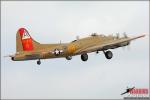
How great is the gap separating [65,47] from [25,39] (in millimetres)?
4838

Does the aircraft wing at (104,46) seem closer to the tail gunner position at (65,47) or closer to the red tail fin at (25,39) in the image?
the tail gunner position at (65,47)

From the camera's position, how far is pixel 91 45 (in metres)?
44.9

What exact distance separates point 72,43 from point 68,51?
186 centimetres

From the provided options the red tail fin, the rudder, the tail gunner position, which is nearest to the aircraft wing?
the tail gunner position

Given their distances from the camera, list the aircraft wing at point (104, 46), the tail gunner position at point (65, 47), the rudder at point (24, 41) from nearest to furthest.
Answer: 1. the tail gunner position at point (65, 47)
2. the rudder at point (24, 41)
3. the aircraft wing at point (104, 46)

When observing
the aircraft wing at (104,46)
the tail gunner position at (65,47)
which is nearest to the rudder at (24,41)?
the tail gunner position at (65,47)

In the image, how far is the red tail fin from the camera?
135 ft

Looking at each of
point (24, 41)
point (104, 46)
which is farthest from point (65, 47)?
point (104, 46)

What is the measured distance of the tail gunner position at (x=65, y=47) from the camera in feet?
128

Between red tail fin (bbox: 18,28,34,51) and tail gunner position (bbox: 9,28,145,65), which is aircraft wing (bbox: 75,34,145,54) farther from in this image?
red tail fin (bbox: 18,28,34,51)

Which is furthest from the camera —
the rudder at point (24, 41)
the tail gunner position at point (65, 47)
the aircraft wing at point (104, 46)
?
the aircraft wing at point (104, 46)

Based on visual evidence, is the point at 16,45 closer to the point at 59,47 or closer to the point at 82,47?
the point at 59,47

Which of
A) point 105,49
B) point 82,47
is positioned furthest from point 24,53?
point 105,49

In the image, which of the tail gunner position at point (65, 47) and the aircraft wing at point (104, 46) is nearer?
the tail gunner position at point (65, 47)
